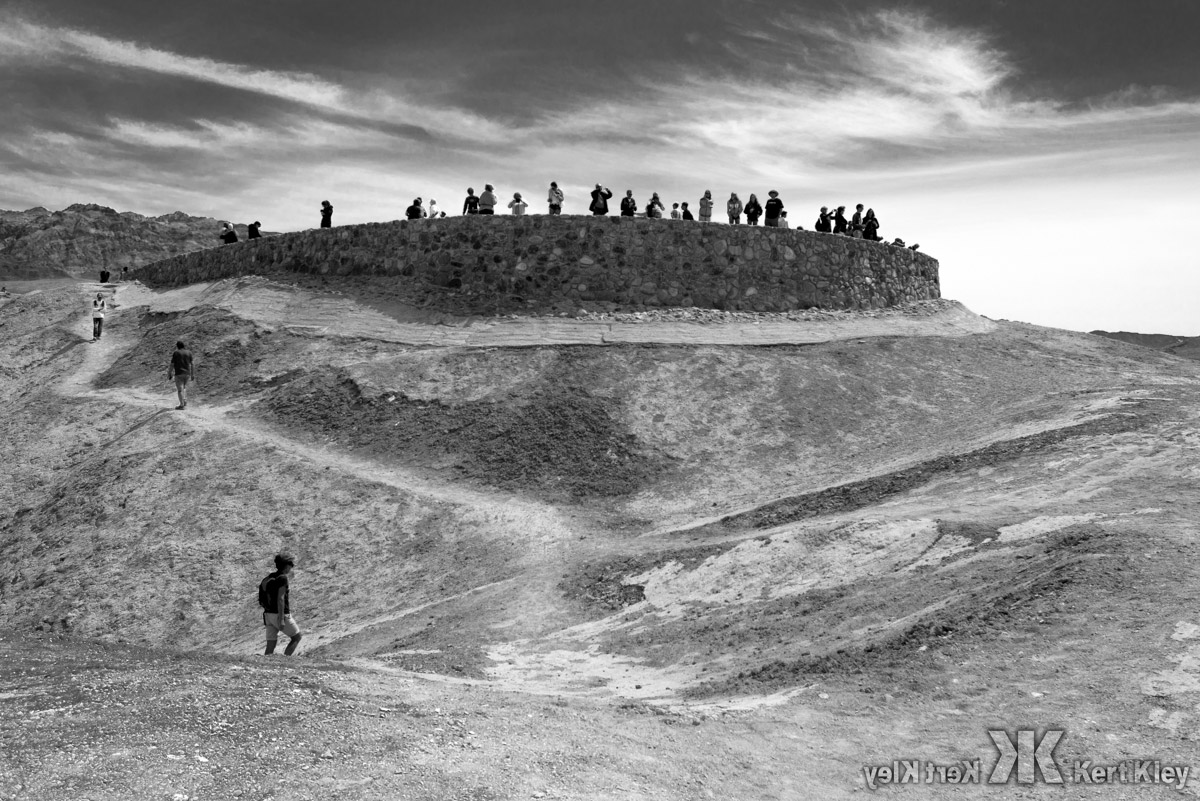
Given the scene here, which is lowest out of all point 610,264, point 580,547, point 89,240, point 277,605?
point 277,605

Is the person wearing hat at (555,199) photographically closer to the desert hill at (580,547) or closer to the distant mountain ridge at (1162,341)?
the desert hill at (580,547)

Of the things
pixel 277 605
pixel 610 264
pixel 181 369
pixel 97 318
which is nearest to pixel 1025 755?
pixel 277 605

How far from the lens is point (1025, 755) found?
6406 millimetres

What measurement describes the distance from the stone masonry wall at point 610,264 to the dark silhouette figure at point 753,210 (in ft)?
4.60

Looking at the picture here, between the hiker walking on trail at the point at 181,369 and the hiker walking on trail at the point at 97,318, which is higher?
the hiker walking on trail at the point at 97,318

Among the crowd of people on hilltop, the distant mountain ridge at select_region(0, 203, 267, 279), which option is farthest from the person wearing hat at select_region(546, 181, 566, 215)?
the distant mountain ridge at select_region(0, 203, 267, 279)

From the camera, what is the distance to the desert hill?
629 cm

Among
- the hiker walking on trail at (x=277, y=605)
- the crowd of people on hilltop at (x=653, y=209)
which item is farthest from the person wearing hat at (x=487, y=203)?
the hiker walking on trail at (x=277, y=605)

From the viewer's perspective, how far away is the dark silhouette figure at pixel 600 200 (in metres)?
23.3

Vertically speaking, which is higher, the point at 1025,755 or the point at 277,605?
the point at 1025,755

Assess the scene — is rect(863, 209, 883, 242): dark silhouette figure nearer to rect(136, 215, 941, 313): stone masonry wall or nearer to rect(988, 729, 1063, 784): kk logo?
rect(136, 215, 941, 313): stone masonry wall

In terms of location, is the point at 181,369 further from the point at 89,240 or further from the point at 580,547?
the point at 89,240

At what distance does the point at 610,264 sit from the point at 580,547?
1016 cm

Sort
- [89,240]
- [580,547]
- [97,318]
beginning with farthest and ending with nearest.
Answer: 1. [89,240]
2. [97,318]
3. [580,547]
